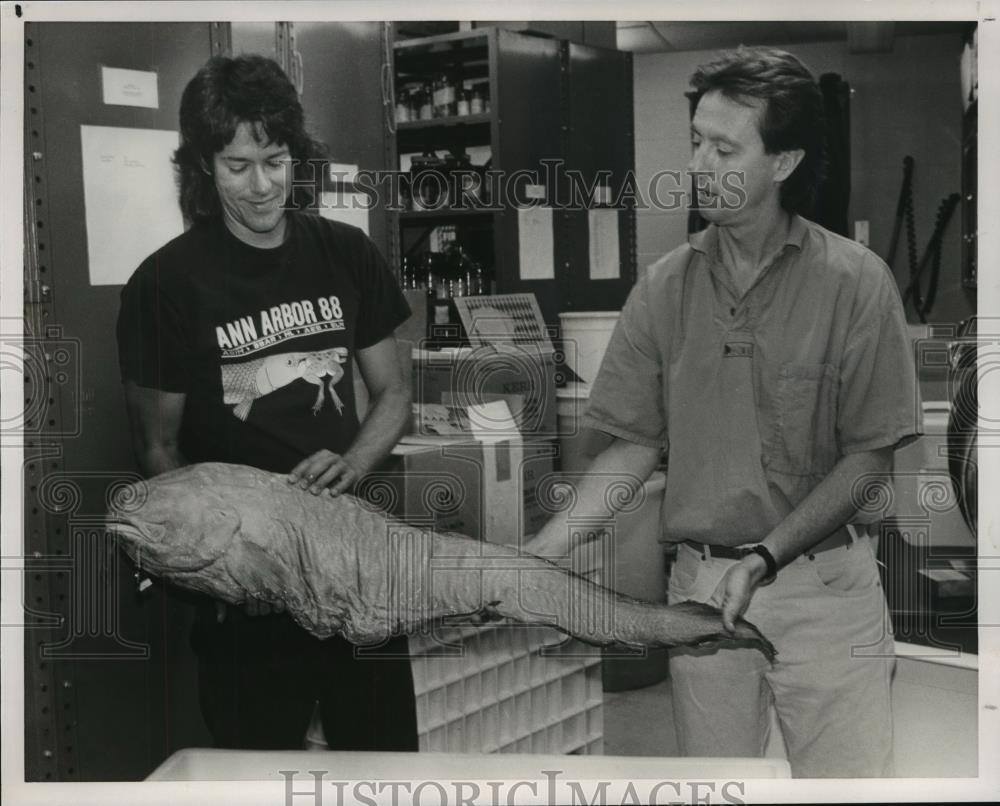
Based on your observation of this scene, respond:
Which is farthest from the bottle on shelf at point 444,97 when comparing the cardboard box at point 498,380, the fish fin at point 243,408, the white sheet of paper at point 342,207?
the fish fin at point 243,408

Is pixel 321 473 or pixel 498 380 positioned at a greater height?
pixel 498 380

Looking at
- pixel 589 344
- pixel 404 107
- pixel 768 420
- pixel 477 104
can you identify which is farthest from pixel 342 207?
pixel 768 420

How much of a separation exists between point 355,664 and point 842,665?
105cm

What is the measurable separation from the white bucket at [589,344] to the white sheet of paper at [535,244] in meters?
0.14

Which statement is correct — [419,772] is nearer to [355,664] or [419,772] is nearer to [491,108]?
[355,664]

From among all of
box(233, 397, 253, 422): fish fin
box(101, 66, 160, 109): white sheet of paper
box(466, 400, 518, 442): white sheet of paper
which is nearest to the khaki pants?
box(466, 400, 518, 442): white sheet of paper

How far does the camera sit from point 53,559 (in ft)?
8.18

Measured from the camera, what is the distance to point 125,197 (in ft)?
7.93

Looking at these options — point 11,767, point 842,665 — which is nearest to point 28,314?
point 11,767

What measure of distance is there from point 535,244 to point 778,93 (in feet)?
1.94

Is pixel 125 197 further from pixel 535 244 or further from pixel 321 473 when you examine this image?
pixel 535 244

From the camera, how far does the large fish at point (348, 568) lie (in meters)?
2.43

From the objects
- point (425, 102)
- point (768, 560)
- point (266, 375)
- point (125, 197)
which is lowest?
point (768, 560)

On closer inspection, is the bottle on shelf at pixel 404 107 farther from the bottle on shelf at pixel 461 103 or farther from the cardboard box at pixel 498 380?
the cardboard box at pixel 498 380
